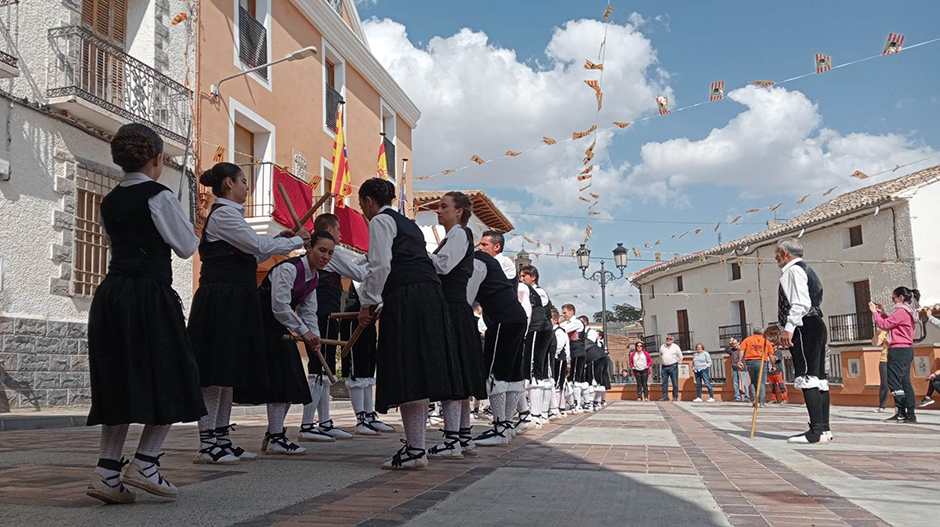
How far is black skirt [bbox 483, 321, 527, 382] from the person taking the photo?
6633 millimetres

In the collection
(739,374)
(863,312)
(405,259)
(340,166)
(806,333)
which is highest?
(340,166)

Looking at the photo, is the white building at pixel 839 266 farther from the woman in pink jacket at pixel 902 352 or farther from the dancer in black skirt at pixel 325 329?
the dancer in black skirt at pixel 325 329

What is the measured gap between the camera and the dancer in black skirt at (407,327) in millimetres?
4570

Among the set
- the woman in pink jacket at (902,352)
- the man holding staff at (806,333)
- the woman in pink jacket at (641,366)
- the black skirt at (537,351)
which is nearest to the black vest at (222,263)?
the black skirt at (537,351)

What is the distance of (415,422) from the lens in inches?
182

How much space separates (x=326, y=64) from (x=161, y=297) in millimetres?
17571

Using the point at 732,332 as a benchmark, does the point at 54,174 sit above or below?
above

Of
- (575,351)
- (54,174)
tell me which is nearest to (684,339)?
(575,351)

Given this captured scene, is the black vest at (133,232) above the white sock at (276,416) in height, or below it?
above

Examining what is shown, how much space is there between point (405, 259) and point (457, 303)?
66cm

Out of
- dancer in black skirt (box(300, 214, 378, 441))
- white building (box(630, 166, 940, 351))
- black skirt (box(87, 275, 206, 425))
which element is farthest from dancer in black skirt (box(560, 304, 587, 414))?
white building (box(630, 166, 940, 351))

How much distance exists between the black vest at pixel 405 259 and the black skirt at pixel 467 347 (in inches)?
17.6

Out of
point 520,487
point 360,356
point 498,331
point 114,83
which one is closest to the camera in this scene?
point 520,487

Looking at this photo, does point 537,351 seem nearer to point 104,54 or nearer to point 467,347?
point 467,347
